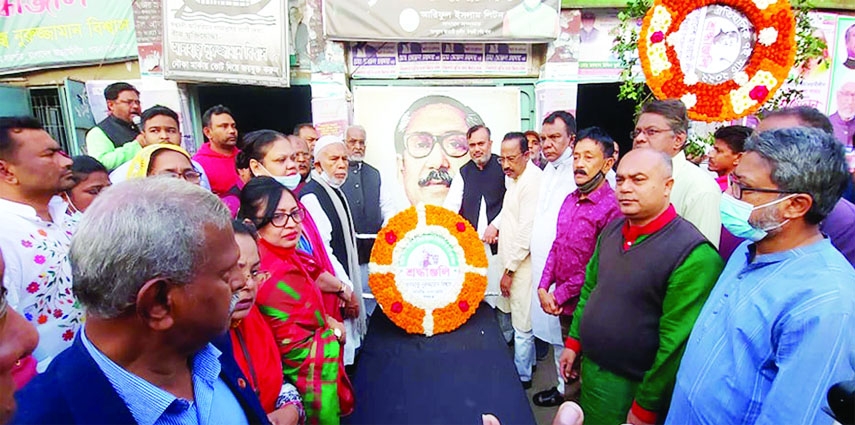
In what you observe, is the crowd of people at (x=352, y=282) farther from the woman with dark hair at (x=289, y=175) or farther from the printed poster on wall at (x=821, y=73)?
the printed poster on wall at (x=821, y=73)

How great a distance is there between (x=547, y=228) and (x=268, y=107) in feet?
27.3

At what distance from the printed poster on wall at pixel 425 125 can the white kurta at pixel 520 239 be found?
115 inches

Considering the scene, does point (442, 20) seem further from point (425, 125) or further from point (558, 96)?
point (558, 96)

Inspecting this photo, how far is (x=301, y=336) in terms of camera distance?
5.90 ft

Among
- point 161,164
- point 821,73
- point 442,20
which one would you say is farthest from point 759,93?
point 821,73

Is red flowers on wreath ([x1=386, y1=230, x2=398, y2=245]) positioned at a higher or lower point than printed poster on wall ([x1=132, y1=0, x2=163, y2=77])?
lower

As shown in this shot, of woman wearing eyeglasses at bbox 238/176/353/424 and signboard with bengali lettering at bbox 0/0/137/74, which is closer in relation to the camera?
woman wearing eyeglasses at bbox 238/176/353/424

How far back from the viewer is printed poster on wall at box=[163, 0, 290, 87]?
19.3 ft

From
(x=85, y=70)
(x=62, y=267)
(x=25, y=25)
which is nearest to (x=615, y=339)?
(x=62, y=267)

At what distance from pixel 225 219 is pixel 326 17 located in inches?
224

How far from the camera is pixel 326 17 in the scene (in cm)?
589

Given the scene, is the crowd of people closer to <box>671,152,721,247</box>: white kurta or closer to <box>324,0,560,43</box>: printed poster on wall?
<box>671,152,721,247</box>: white kurta

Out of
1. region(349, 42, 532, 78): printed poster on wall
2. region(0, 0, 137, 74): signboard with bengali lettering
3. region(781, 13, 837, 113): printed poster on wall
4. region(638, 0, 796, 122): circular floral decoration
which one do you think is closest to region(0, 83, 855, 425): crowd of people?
region(638, 0, 796, 122): circular floral decoration

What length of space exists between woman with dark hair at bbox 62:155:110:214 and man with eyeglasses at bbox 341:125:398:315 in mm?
2029
